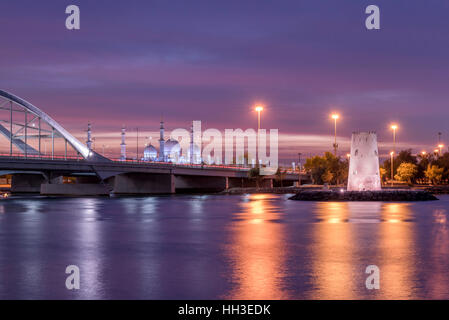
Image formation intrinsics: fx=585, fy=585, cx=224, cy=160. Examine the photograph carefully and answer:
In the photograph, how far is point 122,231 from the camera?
23.3 meters

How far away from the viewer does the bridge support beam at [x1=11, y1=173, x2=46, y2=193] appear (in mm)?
123000

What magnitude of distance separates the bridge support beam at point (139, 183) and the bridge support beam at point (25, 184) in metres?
24.7

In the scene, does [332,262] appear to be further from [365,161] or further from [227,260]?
[365,161]

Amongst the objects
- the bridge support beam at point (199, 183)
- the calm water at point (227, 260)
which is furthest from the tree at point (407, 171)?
the calm water at point (227, 260)

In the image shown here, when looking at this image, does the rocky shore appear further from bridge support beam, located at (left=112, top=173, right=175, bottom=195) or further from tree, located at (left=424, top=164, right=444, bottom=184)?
tree, located at (left=424, top=164, right=444, bottom=184)

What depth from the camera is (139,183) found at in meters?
Result: 107

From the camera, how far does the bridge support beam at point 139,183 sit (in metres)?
105

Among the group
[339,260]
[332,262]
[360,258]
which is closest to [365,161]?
[360,258]

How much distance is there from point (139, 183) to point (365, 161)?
61537mm

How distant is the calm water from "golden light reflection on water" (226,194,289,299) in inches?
0.9

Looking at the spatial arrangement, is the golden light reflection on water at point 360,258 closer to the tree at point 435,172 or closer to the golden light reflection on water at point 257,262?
the golden light reflection on water at point 257,262
